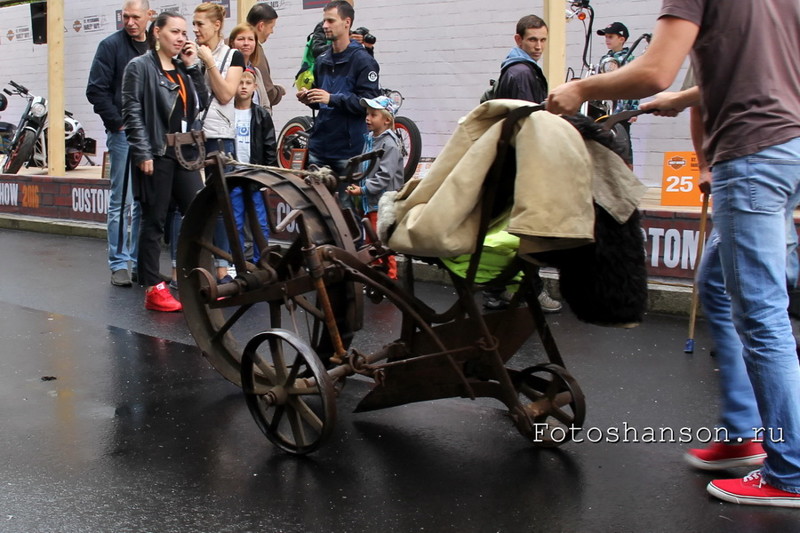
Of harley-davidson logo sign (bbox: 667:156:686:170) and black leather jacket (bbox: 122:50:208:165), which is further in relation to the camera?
harley-davidson logo sign (bbox: 667:156:686:170)

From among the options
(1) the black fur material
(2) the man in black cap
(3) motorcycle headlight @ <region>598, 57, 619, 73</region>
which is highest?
(2) the man in black cap

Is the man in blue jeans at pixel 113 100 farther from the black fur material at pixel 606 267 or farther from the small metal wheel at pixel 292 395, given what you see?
the black fur material at pixel 606 267

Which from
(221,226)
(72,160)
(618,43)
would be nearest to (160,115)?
(221,226)

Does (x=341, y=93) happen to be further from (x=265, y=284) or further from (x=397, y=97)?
(x=397, y=97)

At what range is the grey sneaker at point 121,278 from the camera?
27.7 ft

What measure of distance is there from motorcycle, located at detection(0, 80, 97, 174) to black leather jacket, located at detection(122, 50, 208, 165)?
908 centimetres

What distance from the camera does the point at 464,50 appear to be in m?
12.9

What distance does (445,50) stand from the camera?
42.9 feet

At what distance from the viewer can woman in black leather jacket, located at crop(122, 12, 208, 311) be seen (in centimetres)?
752

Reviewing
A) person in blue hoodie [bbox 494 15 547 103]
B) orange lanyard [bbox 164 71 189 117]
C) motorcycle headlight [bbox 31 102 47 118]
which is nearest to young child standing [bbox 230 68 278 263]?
orange lanyard [bbox 164 71 189 117]

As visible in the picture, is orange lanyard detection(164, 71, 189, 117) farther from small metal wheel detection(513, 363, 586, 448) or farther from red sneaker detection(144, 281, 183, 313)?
small metal wheel detection(513, 363, 586, 448)

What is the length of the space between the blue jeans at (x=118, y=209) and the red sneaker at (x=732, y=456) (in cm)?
558

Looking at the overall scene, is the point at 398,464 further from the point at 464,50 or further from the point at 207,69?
the point at 464,50

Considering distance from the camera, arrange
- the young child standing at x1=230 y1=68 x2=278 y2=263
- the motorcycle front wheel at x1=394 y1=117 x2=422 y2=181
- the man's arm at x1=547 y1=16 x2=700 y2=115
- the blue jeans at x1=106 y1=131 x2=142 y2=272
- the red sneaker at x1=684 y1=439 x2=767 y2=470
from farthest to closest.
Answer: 1. the motorcycle front wheel at x1=394 y1=117 x2=422 y2=181
2. the blue jeans at x1=106 y1=131 x2=142 y2=272
3. the young child standing at x1=230 y1=68 x2=278 y2=263
4. the red sneaker at x1=684 y1=439 x2=767 y2=470
5. the man's arm at x1=547 y1=16 x2=700 y2=115
